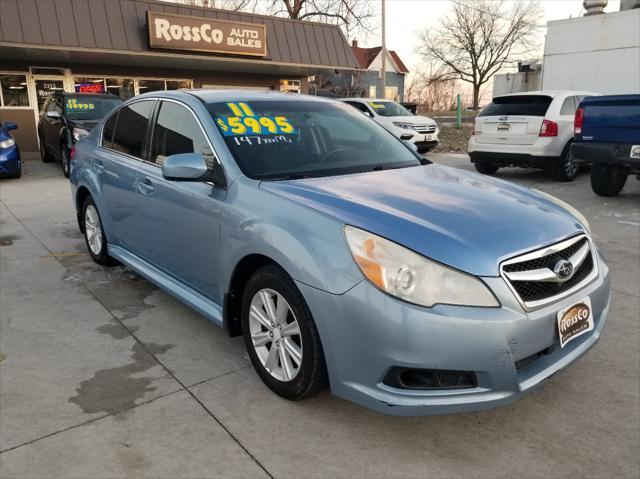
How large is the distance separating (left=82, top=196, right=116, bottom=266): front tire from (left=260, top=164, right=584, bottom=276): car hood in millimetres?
2552

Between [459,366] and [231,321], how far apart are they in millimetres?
1394

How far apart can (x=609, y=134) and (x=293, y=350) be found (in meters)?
6.53

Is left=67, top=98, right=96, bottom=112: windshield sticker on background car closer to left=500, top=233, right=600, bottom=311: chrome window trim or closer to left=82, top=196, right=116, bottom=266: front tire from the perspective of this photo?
left=82, top=196, right=116, bottom=266: front tire

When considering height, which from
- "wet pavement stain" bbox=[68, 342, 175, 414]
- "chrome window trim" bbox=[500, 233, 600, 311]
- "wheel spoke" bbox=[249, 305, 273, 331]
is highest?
"chrome window trim" bbox=[500, 233, 600, 311]

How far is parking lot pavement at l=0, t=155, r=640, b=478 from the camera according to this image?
7.42 ft

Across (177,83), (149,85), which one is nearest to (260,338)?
(149,85)

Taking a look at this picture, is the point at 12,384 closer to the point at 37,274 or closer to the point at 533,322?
the point at 37,274

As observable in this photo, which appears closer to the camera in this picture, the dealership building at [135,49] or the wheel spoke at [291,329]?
the wheel spoke at [291,329]

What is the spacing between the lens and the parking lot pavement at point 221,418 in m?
2.26

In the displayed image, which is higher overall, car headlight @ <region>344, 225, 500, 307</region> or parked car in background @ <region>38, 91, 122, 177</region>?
parked car in background @ <region>38, 91, 122, 177</region>

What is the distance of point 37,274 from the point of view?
4793 mm

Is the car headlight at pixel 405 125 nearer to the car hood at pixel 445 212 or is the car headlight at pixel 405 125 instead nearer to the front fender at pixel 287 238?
the car hood at pixel 445 212

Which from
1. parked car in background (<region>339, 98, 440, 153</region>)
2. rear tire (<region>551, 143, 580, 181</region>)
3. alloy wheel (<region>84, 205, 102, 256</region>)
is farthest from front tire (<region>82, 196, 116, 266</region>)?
parked car in background (<region>339, 98, 440, 153</region>)

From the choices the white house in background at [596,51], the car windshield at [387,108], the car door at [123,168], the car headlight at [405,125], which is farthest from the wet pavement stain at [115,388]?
the white house in background at [596,51]
